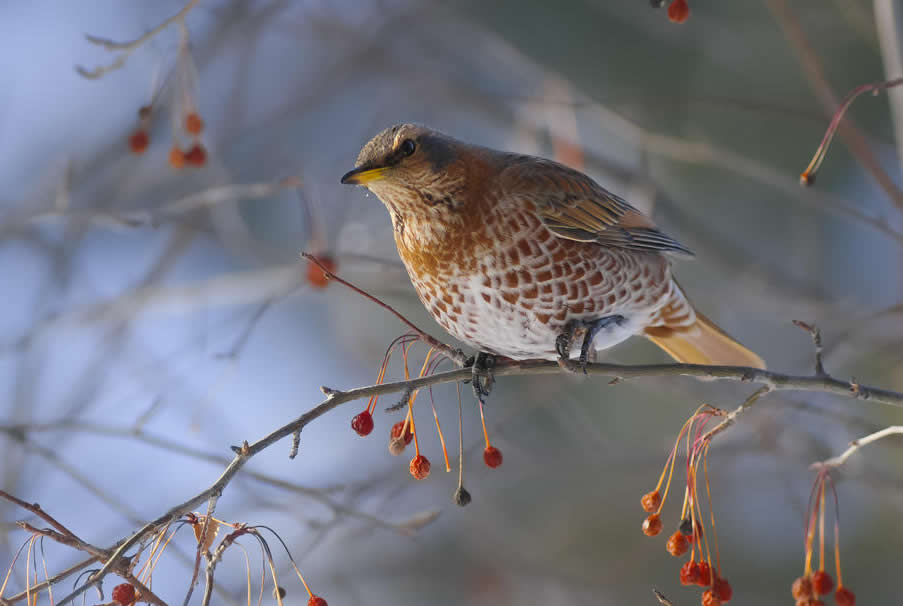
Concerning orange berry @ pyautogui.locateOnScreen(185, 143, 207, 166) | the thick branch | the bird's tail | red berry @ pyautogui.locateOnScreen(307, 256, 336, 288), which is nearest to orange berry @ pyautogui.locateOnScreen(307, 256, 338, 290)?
red berry @ pyautogui.locateOnScreen(307, 256, 336, 288)

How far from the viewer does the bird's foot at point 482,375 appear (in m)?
3.22

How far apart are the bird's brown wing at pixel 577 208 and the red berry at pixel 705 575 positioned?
4.43ft

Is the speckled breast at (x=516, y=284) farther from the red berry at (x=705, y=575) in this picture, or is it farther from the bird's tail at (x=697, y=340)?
the red berry at (x=705, y=575)

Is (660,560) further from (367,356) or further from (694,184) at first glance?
(694,184)

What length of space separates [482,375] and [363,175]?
83 centimetres

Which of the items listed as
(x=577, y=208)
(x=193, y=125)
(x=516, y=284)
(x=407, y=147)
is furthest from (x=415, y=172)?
(x=193, y=125)

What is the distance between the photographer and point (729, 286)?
20.1 ft

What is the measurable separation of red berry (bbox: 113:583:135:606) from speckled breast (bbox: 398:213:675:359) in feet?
5.48

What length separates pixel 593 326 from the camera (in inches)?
145

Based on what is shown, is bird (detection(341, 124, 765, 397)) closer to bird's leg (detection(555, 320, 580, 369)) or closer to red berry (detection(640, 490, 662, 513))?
bird's leg (detection(555, 320, 580, 369))

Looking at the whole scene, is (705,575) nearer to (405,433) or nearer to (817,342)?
(817,342)

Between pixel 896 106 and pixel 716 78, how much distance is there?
483cm

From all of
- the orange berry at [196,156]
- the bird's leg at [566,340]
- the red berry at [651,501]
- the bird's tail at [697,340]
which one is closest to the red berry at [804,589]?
the red berry at [651,501]

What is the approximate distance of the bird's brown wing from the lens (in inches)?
143
